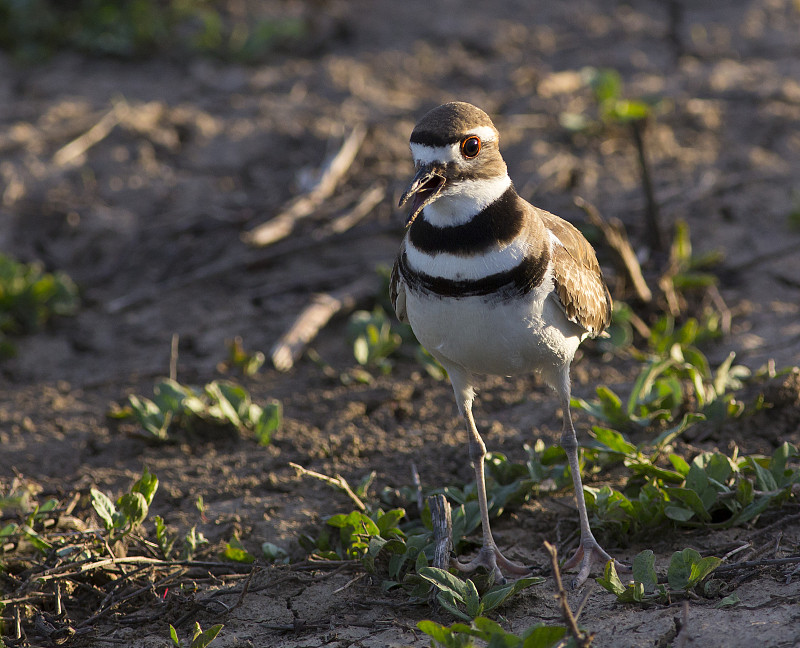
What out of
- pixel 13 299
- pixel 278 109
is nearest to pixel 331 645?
pixel 13 299

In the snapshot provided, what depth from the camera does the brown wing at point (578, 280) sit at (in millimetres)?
3684

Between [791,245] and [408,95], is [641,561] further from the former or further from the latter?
[408,95]

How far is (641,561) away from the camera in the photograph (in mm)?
3463

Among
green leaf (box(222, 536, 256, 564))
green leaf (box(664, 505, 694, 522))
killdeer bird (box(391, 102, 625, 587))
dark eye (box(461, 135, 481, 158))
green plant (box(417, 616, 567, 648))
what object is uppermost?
dark eye (box(461, 135, 481, 158))

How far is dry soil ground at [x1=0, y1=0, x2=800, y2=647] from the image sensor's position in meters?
3.80

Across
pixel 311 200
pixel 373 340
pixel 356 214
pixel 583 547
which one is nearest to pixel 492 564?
pixel 583 547

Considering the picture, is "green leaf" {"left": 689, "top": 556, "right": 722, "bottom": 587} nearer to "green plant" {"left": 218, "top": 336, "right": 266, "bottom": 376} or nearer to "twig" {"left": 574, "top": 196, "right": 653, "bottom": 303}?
"twig" {"left": 574, "top": 196, "right": 653, "bottom": 303}

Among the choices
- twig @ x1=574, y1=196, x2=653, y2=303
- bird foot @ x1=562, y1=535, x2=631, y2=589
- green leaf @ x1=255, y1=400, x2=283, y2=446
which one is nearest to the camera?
bird foot @ x1=562, y1=535, x2=631, y2=589

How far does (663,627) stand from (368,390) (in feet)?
7.95

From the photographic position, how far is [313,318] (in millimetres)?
5730

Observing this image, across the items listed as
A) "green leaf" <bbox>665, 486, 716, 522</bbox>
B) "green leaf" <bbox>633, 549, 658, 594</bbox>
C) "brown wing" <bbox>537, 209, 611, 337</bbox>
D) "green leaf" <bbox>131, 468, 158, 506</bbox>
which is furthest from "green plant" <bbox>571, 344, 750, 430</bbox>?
"green leaf" <bbox>131, 468, 158, 506</bbox>

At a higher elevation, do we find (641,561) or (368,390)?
(641,561)

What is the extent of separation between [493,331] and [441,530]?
841 millimetres

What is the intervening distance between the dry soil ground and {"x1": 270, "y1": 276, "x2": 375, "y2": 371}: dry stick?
4.2 inches
